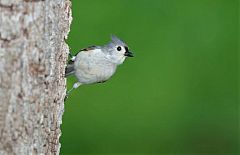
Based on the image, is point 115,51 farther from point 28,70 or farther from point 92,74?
point 28,70

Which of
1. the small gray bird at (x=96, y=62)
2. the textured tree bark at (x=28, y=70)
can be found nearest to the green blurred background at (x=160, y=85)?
the small gray bird at (x=96, y=62)

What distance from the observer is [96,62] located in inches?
178

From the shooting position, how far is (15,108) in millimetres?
3062

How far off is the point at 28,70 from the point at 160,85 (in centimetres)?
381

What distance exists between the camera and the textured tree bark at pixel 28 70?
3004 mm

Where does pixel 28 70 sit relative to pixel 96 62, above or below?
below

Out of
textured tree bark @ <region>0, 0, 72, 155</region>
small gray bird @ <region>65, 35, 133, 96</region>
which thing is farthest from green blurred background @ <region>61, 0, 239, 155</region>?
textured tree bark @ <region>0, 0, 72, 155</region>

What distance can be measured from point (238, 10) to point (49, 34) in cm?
480

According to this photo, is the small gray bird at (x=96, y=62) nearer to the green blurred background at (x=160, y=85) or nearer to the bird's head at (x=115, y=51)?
the bird's head at (x=115, y=51)

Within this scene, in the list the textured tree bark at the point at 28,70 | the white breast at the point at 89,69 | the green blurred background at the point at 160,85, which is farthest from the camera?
the green blurred background at the point at 160,85

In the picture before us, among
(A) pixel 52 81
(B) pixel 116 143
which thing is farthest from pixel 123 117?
(A) pixel 52 81

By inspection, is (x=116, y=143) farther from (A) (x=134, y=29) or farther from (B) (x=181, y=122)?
(A) (x=134, y=29)

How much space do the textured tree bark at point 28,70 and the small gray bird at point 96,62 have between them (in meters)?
1.17

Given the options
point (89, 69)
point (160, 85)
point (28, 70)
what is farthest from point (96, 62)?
point (160, 85)
